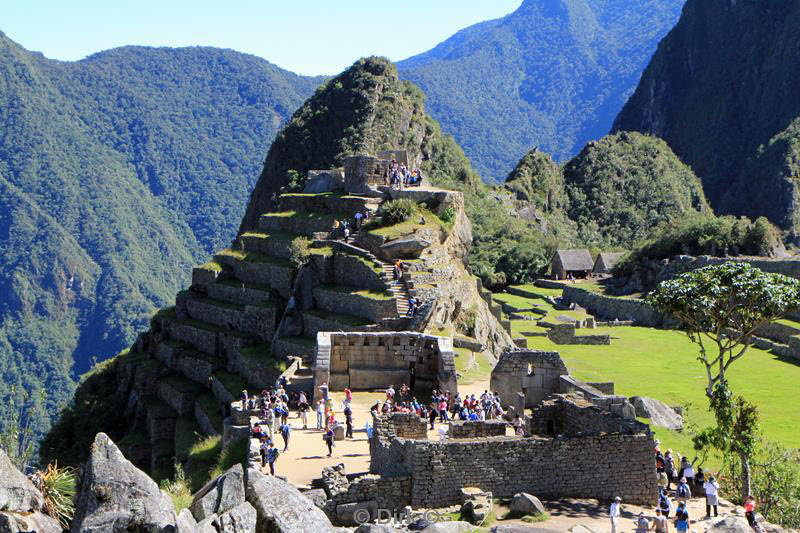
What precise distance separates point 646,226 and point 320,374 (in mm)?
141118

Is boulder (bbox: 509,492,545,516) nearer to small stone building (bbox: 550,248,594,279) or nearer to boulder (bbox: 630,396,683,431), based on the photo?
boulder (bbox: 630,396,683,431)

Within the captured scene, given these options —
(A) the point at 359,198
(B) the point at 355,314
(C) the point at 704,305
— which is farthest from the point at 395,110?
(C) the point at 704,305

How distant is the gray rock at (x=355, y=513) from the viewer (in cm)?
1795

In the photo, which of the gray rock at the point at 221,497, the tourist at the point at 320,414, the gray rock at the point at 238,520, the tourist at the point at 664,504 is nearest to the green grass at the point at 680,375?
the tourist at the point at 320,414

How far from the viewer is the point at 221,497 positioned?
44.2 ft

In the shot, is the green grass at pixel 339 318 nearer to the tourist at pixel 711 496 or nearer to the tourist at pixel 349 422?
the tourist at pixel 349 422

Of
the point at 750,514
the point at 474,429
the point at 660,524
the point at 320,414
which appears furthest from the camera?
the point at 320,414

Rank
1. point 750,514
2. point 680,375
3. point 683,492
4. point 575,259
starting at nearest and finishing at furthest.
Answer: point 750,514
point 683,492
point 680,375
point 575,259

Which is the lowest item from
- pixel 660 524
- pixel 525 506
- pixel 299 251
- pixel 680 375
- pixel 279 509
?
pixel 680 375

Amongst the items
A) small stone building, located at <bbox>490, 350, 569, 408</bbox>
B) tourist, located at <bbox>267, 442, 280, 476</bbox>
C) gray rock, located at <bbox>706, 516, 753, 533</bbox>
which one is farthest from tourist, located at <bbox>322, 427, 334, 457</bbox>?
gray rock, located at <bbox>706, 516, 753, 533</bbox>

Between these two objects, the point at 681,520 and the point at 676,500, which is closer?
the point at 681,520

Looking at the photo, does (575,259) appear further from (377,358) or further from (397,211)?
(377,358)

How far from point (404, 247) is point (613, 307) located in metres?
42.8

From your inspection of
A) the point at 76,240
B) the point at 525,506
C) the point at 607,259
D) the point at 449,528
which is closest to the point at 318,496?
the point at 449,528
